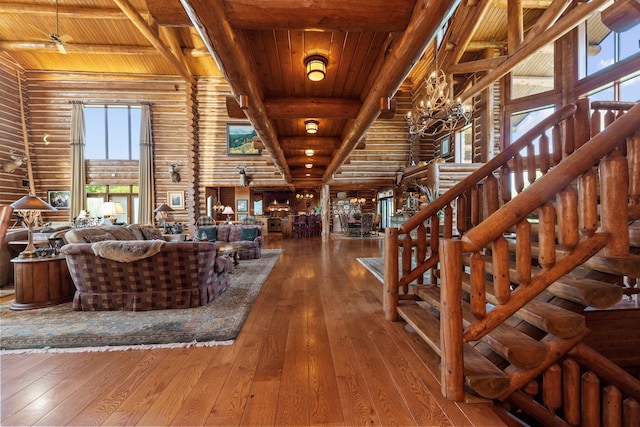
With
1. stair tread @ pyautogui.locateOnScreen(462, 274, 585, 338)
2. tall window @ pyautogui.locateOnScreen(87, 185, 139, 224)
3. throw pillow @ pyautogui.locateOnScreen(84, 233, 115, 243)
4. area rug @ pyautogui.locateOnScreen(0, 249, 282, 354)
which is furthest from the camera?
tall window @ pyautogui.locateOnScreen(87, 185, 139, 224)

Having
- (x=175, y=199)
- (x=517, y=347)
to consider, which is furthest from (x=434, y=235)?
Result: (x=175, y=199)

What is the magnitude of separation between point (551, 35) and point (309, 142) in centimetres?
524

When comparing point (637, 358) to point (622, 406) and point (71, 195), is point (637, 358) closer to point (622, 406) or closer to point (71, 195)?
point (622, 406)

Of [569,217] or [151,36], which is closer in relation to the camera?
[569,217]

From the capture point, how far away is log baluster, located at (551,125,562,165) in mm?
2383

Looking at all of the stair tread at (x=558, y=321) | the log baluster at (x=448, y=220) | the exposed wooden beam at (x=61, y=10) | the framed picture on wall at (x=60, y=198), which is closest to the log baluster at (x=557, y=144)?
the log baluster at (x=448, y=220)

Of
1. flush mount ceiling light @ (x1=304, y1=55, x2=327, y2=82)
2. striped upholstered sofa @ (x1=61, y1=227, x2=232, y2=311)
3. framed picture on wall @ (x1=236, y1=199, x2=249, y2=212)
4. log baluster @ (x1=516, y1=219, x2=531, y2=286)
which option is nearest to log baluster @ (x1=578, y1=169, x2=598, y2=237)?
log baluster @ (x1=516, y1=219, x2=531, y2=286)

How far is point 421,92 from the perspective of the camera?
36.2 feet

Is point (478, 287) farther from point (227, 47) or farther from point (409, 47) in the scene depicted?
point (227, 47)

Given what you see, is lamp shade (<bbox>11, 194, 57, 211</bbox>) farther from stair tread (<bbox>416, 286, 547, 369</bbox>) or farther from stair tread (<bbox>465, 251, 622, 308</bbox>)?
stair tread (<bbox>465, 251, 622, 308</bbox>)

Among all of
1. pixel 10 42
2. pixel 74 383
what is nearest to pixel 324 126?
pixel 74 383

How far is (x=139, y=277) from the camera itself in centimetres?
305

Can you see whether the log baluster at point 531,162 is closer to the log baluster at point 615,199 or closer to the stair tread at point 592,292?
the log baluster at point 615,199

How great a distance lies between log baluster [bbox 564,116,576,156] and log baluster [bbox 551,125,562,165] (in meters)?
0.05
